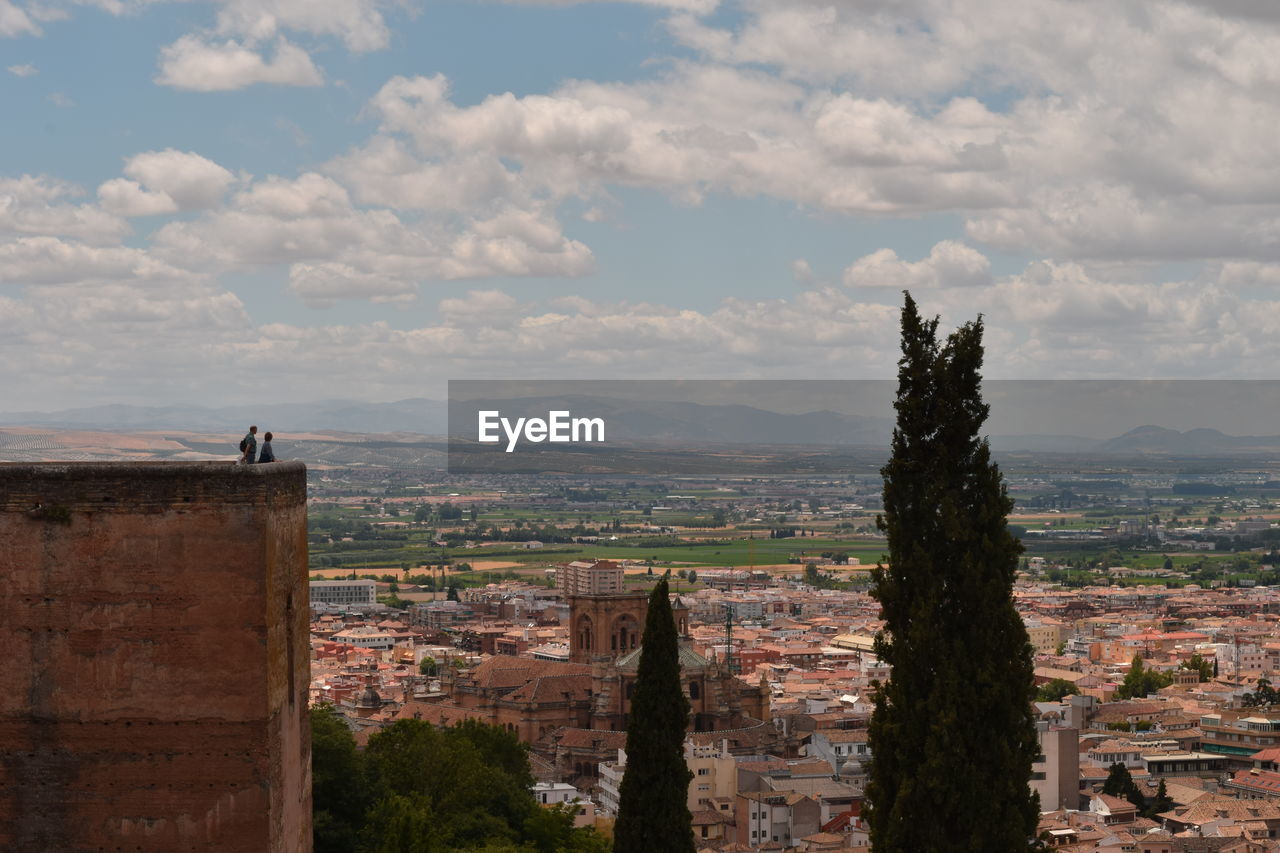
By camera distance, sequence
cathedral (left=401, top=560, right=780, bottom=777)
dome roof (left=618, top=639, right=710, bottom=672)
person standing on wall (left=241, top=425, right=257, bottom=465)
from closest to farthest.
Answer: person standing on wall (left=241, top=425, right=257, bottom=465) < cathedral (left=401, top=560, right=780, bottom=777) < dome roof (left=618, top=639, right=710, bottom=672)

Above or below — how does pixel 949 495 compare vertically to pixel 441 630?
above

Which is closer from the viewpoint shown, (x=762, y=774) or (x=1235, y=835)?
(x=1235, y=835)

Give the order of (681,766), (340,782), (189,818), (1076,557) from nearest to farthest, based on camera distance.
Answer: (189,818), (681,766), (340,782), (1076,557)

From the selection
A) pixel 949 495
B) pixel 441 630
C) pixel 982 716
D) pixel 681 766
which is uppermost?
pixel 949 495

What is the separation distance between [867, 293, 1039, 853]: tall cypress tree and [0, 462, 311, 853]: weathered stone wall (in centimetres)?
549

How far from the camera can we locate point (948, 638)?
15.9m

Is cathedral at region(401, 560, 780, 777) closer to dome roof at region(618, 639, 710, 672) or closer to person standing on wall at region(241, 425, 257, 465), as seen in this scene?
dome roof at region(618, 639, 710, 672)

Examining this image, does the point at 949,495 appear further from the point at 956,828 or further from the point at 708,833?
the point at 708,833

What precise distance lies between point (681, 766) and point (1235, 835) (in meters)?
26.3

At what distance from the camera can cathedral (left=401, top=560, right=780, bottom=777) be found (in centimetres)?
5431

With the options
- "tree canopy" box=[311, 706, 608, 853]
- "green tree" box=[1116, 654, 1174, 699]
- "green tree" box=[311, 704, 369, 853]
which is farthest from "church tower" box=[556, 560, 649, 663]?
"green tree" box=[311, 704, 369, 853]

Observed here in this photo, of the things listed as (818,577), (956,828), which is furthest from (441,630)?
(956,828)

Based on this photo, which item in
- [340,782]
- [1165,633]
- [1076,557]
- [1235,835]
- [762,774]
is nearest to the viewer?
[340,782]

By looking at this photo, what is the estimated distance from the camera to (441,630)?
Answer: 10388 centimetres
